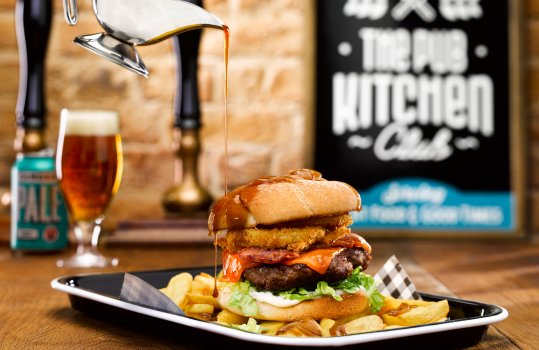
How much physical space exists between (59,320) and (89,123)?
92 cm

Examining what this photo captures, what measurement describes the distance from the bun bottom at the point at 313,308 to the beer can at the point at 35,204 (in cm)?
117

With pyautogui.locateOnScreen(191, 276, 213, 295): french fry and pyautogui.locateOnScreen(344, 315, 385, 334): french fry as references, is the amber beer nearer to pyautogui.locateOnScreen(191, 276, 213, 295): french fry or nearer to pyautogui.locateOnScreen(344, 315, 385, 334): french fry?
pyautogui.locateOnScreen(191, 276, 213, 295): french fry

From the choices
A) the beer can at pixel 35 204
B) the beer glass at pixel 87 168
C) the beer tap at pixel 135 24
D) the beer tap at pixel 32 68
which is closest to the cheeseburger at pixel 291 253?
→ the beer tap at pixel 135 24

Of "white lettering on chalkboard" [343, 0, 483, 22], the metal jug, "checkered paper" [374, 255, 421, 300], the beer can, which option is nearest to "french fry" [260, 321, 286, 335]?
"checkered paper" [374, 255, 421, 300]

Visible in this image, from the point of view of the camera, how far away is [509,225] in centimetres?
303

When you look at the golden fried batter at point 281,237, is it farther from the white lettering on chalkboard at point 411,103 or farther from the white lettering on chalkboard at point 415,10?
the white lettering on chalkboard at point 415,10

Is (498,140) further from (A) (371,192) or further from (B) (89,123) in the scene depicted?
(B) (89,123)

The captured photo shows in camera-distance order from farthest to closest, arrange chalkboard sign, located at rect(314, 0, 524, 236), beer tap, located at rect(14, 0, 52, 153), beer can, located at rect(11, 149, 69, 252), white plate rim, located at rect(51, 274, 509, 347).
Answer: chalkboard sign, located at rect(314, 0, 524, 236)
beer tap, located at rect(14, 0, 52, 153)
beer can, located at rect(11, 149, 69, 252)
white plate rim, located at rect(51, 274, 509, 347)

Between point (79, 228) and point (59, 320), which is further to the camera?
point (79, 228)

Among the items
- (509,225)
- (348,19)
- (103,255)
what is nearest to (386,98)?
(348,19)

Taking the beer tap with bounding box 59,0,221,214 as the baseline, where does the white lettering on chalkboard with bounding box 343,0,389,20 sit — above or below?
above

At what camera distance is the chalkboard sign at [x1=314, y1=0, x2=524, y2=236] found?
305cm

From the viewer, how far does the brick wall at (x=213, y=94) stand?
309 cm

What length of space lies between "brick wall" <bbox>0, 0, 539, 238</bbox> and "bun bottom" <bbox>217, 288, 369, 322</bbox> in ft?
5.82
